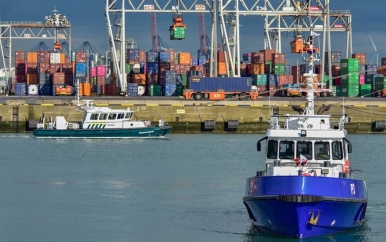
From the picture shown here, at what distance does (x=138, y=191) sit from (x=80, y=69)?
65.9 meters

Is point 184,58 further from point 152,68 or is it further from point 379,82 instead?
point 379,82

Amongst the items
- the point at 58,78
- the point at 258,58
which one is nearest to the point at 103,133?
the point at 58,78

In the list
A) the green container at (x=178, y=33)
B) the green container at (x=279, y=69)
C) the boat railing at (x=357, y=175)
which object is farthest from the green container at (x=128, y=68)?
the boat railing at (x=357, y=175)

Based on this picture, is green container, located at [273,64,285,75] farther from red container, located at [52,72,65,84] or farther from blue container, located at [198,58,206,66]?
red container, located at [52,72,65,84]

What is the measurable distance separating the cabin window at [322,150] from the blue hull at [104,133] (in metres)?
43.4

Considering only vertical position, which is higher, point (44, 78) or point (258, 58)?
point (258, 58)

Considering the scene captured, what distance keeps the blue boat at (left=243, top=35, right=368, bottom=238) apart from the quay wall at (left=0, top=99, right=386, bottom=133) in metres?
51.2

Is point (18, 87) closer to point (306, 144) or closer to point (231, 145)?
point (231, 145)

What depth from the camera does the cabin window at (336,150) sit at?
92.2 feet

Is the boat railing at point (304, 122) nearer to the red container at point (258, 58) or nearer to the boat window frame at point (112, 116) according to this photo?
the boat window frame at point (112, 116)

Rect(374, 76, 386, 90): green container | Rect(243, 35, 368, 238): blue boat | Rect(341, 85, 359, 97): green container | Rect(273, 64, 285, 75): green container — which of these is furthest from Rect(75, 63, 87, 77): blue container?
Rect(243, 35, 368, 238): blue boat

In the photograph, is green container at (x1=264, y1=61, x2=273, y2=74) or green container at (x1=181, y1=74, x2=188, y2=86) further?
green container at (x1=264, y1=61, x2=273, y2=74)

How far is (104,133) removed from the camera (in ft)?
233

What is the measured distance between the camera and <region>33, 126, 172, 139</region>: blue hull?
7094 cm
